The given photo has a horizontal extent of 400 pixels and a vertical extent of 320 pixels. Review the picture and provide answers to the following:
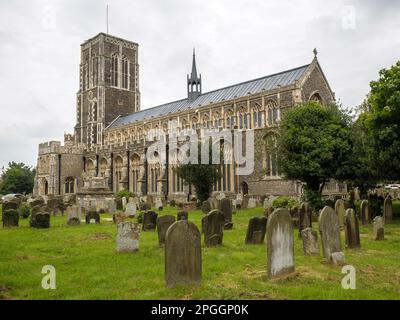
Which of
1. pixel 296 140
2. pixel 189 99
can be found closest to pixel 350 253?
pixel 296 140

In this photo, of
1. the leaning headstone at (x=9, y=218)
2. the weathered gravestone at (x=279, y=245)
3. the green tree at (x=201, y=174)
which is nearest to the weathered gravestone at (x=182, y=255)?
the weathered gravestone at (x=279, y=245)

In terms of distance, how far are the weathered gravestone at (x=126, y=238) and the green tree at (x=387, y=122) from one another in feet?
30.7

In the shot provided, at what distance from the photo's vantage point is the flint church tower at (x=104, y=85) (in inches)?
1950

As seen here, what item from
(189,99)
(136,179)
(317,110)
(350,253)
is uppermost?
(189,99)

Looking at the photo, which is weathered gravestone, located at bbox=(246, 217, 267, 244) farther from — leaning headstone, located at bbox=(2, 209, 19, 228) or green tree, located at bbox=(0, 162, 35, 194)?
green tree, located at bbox=(0, 162, 35, 194)

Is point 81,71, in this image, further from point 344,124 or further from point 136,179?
point 344,124

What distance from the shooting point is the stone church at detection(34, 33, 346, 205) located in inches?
1102

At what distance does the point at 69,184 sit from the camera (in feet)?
139

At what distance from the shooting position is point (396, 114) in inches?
503

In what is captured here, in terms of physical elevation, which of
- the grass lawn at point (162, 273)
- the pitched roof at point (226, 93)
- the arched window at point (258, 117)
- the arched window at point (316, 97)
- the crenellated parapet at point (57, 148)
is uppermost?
the pitched roof at point (226, 93)

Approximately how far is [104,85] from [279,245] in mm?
47316

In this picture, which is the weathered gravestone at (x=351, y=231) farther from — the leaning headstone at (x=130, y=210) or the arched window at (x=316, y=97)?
the arched window at (x=316, y=97)

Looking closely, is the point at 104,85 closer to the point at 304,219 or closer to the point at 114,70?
the point at 114,70
